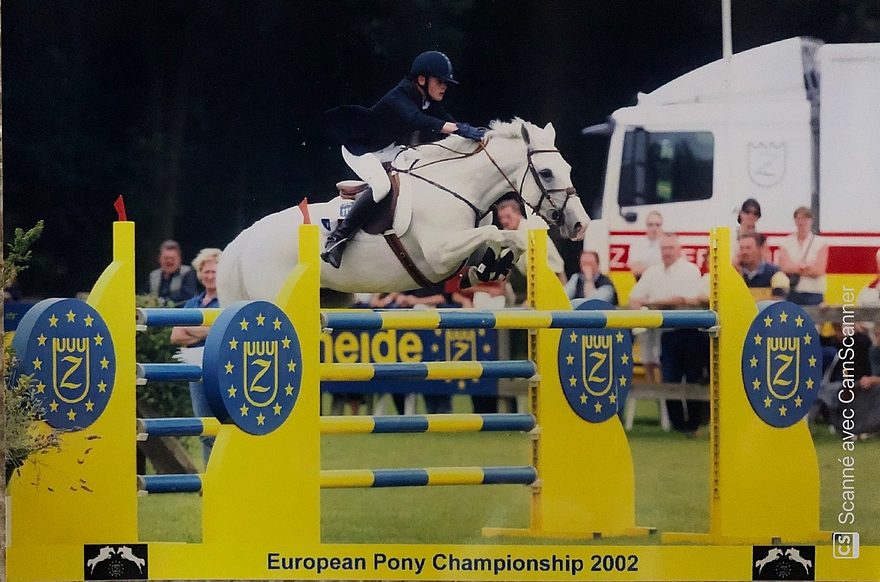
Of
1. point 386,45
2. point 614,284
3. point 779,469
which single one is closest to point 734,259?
point 614,284

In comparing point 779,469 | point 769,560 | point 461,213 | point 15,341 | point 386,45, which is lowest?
point 769,560

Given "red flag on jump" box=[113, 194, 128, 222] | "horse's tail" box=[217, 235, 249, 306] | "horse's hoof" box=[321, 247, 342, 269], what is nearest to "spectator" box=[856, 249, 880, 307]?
"horse's hoof" box=[321, 247, 342, 269]

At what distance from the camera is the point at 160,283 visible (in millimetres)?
4262

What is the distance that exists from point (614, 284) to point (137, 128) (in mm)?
1465

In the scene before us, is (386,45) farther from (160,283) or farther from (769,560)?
(769,560)

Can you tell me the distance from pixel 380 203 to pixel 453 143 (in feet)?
0.91

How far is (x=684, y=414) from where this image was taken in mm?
4254

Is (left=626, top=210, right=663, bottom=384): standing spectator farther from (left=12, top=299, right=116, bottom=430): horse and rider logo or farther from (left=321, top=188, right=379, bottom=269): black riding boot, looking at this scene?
(left=12, top=299, right=116, bottom=430): horse and rider logo

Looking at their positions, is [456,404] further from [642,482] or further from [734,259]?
[734,259]

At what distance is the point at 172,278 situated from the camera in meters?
4.27

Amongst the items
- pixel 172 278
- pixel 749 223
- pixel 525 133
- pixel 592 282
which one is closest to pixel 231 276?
pixel 172 278

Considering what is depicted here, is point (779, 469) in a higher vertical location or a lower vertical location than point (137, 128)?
lower

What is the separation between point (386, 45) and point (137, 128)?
766 mm

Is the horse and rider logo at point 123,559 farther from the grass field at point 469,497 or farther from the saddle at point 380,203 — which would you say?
the saddle at point 380,203
